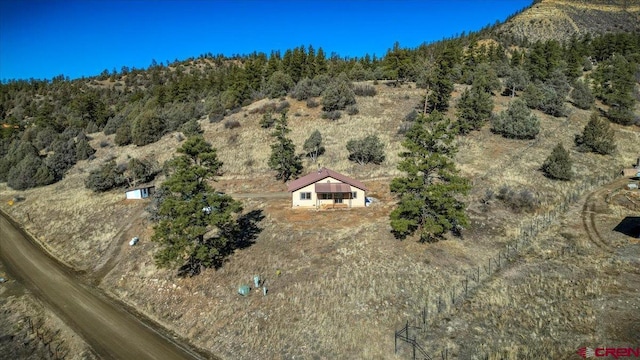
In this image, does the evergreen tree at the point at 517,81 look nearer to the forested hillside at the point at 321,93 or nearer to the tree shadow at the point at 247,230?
the forested hillside at the point at 321,93

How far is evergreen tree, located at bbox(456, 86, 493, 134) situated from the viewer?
64.2 metres

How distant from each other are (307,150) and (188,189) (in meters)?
33.7

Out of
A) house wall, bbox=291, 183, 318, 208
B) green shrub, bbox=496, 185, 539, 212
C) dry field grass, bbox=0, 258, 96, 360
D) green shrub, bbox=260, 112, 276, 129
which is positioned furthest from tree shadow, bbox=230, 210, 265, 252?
green shrub, bbox=260, 112, 276, 129

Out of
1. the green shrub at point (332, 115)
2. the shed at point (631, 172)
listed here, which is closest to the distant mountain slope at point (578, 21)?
the green shrub at point (332, 115)

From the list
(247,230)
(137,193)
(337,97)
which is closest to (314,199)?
(247,230)

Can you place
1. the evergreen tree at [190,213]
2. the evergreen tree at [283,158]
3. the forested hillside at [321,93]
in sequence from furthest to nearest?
1. the forested hillside at [321,93]
2. the evergreen tree at [283,158]
3. the evergreen tree at [190,213]

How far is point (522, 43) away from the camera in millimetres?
149000

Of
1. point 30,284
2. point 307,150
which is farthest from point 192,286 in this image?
point 307,150

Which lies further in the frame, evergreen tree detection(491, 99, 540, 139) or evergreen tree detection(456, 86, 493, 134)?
evergreen tree detection(456, 86, 493, 134)

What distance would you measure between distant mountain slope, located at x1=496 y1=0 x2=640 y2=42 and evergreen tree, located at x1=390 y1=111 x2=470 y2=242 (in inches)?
7028

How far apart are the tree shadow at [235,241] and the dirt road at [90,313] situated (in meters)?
5.92

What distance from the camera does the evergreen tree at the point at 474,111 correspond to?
64.2m

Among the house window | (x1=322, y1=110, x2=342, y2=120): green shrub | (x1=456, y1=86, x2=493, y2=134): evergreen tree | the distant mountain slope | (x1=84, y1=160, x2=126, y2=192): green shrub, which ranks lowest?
the house window

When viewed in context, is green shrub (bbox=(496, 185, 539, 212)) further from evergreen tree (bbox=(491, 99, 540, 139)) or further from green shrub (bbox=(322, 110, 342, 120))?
green shrub (bbox=(322, 110, 342, 120))
